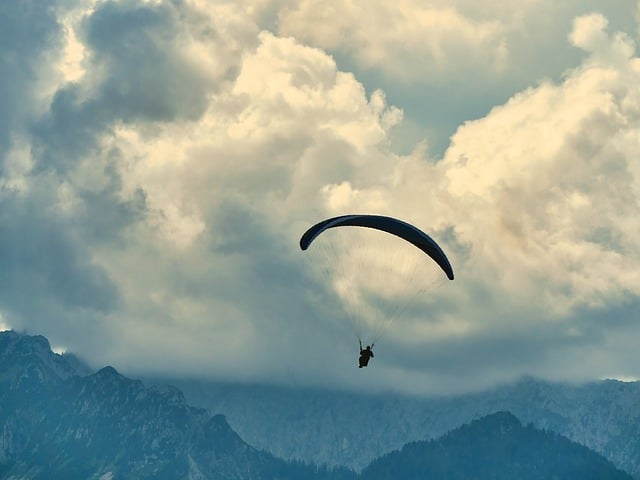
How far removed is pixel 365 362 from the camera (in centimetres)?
15125

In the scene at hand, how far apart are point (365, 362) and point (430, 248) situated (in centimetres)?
2033

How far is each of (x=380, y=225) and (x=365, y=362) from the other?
2063cm

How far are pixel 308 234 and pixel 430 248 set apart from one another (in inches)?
755

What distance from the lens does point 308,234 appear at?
15262 cm

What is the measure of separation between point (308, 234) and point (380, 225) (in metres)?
12.9

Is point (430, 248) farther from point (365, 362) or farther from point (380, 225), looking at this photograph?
point (365, 362)

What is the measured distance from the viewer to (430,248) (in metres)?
161

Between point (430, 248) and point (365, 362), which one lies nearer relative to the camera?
point (365, 362)

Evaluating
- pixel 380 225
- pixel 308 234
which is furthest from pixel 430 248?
pixel 308 234

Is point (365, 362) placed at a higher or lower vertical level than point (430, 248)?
lower

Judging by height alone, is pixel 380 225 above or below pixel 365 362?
above

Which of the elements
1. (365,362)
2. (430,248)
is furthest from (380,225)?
(365,362)
